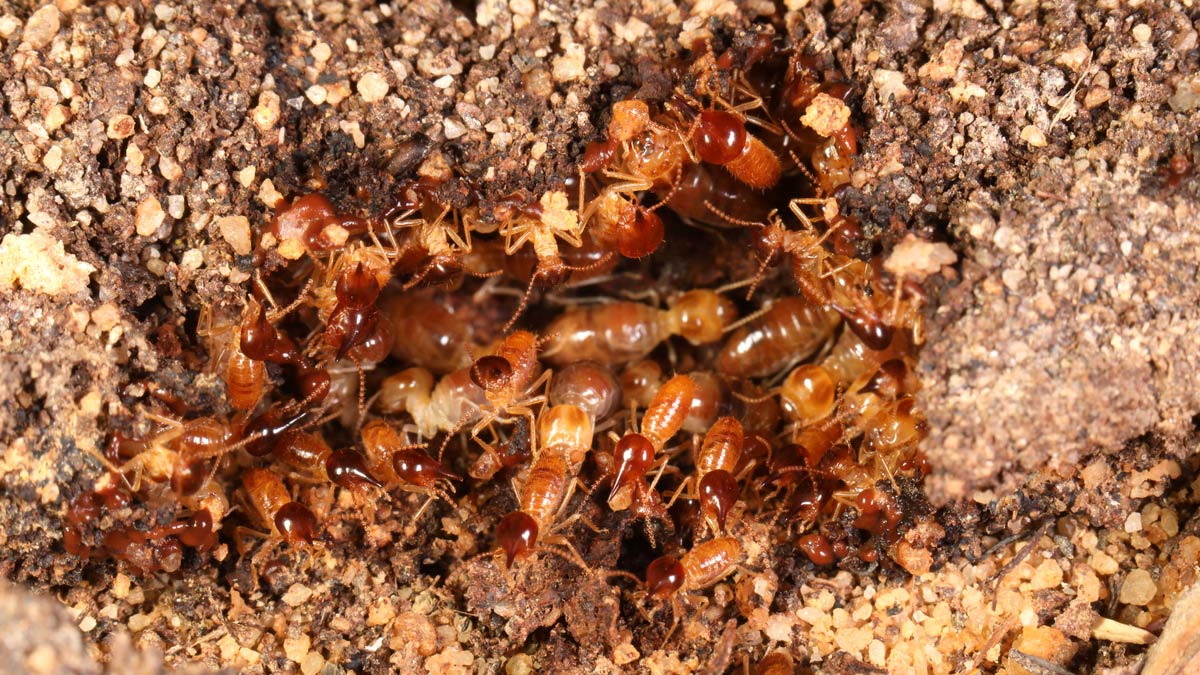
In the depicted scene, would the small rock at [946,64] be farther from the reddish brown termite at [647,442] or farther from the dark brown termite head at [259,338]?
the dark brown termite head at [259,338]

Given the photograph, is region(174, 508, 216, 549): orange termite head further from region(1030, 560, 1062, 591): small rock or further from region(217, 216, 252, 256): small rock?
region(1030, 560, 1062, 591): small rock

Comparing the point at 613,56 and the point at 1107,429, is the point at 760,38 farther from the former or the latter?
the point at 1107,429

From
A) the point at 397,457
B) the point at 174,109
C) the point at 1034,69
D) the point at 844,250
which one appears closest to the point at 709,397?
the point at 844,250

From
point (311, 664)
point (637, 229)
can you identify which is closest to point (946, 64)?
point (637, 229)

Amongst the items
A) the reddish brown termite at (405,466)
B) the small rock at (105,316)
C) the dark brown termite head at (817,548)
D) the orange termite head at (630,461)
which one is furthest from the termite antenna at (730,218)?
the small rock at (105,316)

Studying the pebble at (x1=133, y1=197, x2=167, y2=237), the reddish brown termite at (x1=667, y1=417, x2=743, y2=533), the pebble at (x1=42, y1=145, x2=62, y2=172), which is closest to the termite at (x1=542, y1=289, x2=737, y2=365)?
the reddish brown termite at (x1=667, y1=417, x2=743, y2=533)
